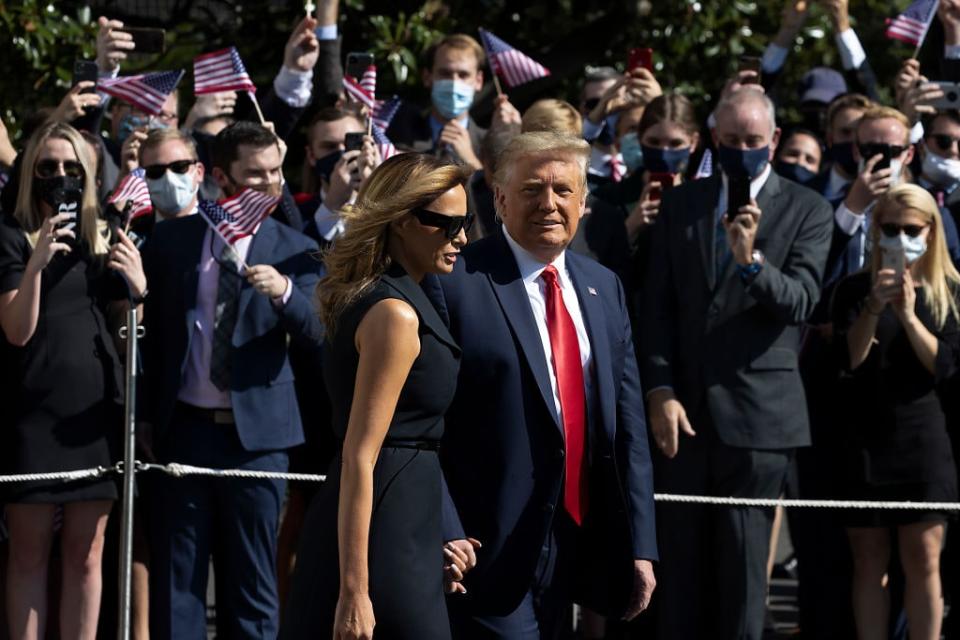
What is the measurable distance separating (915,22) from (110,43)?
413cm

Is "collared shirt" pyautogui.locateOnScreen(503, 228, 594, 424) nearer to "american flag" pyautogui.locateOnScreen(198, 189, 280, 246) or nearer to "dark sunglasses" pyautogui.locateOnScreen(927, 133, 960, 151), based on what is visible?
"american flag" pyautogui.locateOnScreen(198, 189, 280, 246)

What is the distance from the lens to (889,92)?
47.1ft

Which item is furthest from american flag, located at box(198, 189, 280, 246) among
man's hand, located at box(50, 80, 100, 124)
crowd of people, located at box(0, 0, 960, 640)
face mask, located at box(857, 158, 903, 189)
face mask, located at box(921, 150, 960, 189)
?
face mask, located at box(921, 150, 960, 189)

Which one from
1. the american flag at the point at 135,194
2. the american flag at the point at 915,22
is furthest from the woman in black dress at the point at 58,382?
the american flag at the point at 915,22

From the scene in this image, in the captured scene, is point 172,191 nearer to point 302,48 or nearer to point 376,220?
point 302,48

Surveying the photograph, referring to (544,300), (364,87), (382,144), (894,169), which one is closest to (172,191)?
(382,144)

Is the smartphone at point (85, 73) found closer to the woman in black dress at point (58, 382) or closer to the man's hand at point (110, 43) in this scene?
the man's hand at point (110, 43)

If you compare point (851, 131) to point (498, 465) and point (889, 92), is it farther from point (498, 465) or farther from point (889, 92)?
point (889, 92)

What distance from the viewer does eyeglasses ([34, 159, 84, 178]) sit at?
7305 mm

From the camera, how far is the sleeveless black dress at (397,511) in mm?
4898

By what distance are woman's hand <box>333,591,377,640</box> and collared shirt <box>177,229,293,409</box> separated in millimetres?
2584

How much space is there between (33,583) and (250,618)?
864 mm

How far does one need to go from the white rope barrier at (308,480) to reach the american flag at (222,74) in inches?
79.2

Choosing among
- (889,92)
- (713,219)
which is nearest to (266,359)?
(713,219)
